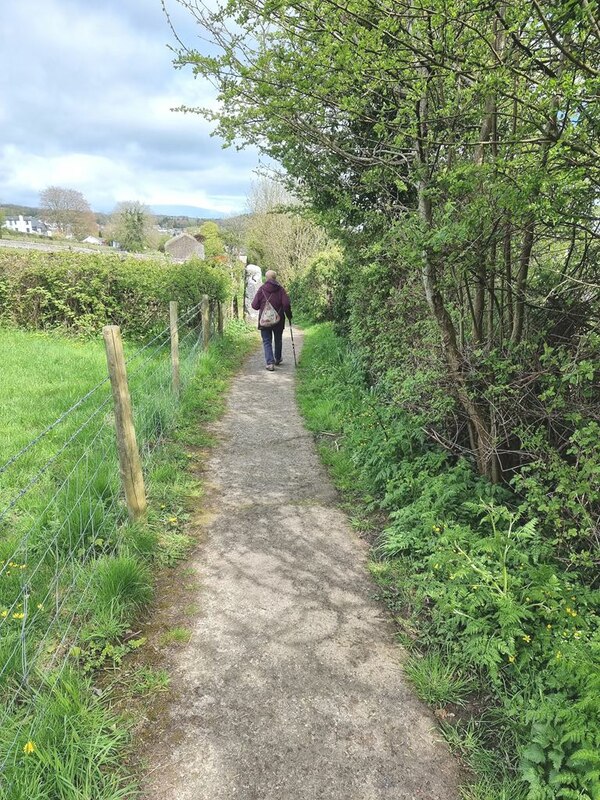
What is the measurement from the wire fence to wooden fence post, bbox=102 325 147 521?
7.4 inches

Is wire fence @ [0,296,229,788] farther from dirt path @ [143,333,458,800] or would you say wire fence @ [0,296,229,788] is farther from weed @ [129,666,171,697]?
dirt path @ [143,333,458,800]

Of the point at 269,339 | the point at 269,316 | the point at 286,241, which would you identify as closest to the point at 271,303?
the point at 269,316

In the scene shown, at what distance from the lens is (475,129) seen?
11.0 ft

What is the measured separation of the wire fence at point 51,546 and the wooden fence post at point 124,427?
19 cm

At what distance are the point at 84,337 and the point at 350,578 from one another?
8.79m

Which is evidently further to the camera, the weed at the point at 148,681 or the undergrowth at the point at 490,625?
the weed at the point at 148,681

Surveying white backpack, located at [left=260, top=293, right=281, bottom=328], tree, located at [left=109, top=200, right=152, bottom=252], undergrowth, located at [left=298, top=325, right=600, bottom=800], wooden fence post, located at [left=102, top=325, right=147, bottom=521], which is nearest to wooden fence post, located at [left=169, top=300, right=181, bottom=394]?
wooden fence post, located at [left=102, top=325, right=147, bottom=521]

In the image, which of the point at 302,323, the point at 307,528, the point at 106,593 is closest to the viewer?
the point at 106,593

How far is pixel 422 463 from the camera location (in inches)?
164

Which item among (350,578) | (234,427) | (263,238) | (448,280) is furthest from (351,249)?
(263,238)

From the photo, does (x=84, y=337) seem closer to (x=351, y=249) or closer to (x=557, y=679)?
(x=351, y=249)

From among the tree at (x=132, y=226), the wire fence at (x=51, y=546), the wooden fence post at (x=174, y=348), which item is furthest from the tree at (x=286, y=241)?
the tree at (x=132, y=226)

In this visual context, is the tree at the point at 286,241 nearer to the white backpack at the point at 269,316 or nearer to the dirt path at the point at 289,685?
the white backpack at the point at 269,316

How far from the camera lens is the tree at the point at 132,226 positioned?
65.1 m
